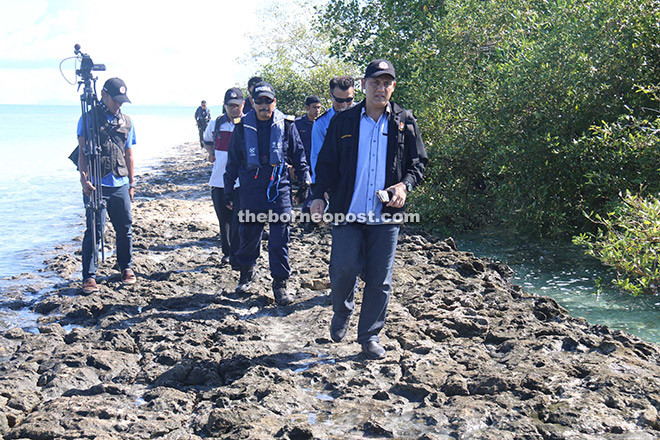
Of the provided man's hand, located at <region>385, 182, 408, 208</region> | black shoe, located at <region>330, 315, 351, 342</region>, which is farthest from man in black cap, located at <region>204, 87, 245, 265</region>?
man's hand, located at <region>385, 182, 408, 208</region>

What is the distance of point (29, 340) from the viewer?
18.7 ft

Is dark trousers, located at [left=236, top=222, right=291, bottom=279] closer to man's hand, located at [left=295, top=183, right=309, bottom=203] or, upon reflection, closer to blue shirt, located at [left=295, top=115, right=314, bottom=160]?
man's hand, located at [left=295, top=183, right=309, bottom=203]

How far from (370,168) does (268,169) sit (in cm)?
190

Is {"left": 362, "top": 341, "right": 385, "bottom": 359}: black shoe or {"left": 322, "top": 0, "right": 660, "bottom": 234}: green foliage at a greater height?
{"left": 322, "top": 0, "right": 660, "bottom": 234}: green foliage

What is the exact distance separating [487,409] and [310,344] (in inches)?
73.6

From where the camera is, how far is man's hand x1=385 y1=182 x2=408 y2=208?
4.69 m

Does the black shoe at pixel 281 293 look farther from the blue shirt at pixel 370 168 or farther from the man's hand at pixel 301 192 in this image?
the blue shirt at pixel 370 168

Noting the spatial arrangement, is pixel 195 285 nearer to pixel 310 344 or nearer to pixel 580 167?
pixel 310 344

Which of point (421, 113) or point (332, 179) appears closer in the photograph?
point (332, 179)

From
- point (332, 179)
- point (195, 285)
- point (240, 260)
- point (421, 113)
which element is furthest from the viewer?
point (421, 113)

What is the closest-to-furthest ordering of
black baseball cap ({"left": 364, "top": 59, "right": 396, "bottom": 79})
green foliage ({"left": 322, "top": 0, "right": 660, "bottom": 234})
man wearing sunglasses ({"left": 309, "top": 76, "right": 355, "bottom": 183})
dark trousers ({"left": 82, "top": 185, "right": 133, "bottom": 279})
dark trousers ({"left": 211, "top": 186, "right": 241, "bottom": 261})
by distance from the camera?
black baseball cap ({"left": 364, "top": 59, "right": 396, "bottom": 79})
dark trousers ({"left": 82, "top": 185, "right": 133, "bottom": 279})
man wearing sunglasses ({"left": 309, "top": 76, "right": 355, "bottom": 183})
dark trousers ({"left": 211, "top": 186, "right": 241, "bottom": 261})
green foliage ({"left": 322, "top": 0, "right": 660, "bottom": 234})

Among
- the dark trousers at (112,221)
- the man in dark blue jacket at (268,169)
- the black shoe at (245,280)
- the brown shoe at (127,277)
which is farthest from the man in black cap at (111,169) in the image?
the black shoe at (245,280)

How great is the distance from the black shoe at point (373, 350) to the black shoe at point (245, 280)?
2.30 metres

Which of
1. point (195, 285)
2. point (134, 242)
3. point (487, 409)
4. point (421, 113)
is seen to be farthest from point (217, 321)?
point (421, 113)
